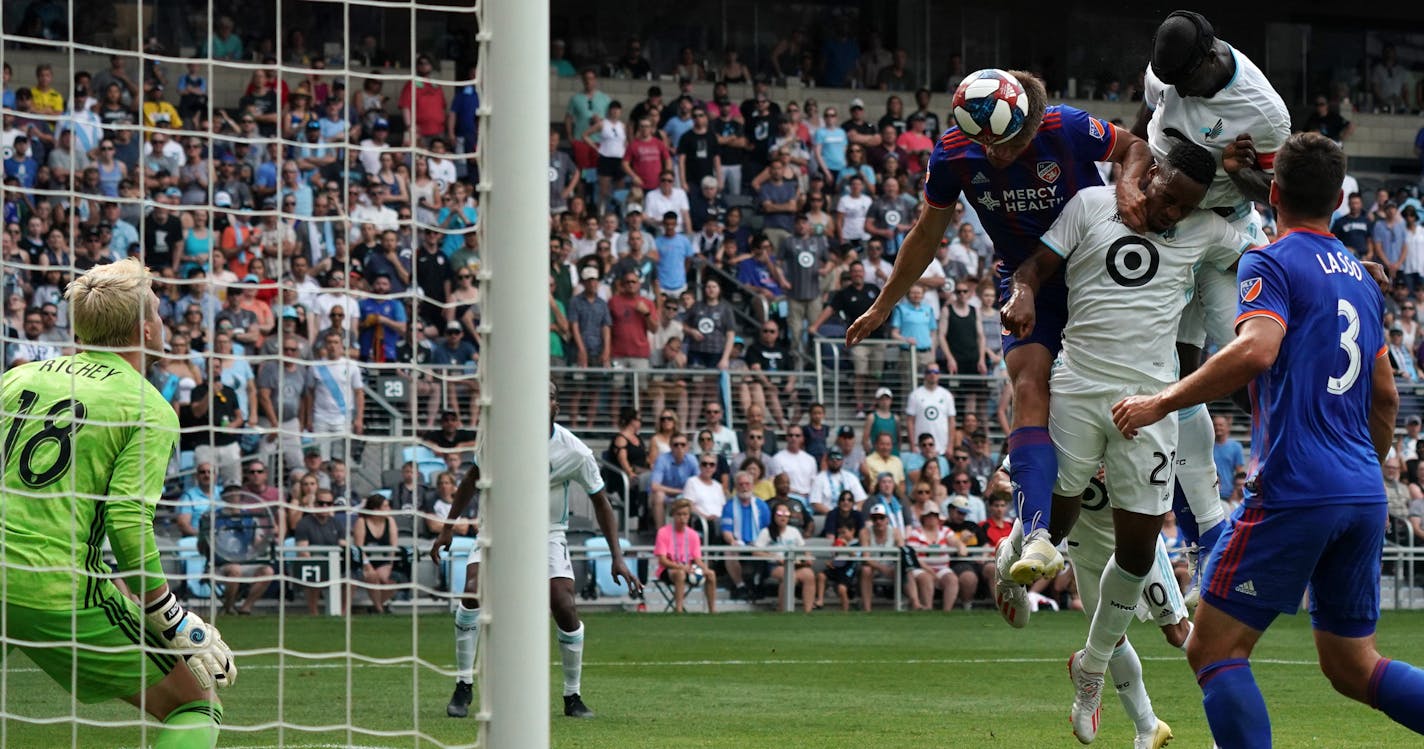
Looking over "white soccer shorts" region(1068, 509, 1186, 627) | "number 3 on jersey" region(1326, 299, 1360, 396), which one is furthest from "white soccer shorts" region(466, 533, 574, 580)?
"number 3 on jersey" region(1326, 299, 1360, 396)

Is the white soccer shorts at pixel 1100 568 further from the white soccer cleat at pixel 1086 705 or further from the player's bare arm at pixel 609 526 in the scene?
the player's bare arm at pixel 609 526

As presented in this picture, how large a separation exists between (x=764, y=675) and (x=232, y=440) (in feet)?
19.5

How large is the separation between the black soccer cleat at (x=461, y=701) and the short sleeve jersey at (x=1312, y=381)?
5.28 metres

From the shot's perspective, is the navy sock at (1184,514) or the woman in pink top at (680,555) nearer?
the navy sock at (1184,514)

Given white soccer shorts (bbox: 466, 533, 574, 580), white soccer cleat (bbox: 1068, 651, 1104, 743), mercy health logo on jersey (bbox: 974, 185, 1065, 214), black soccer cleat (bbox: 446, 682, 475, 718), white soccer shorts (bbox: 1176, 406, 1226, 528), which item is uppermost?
mercy health logo on jersey (bbox: 974, 185, 1065, 214)

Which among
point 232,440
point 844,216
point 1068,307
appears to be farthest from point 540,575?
point 844,216

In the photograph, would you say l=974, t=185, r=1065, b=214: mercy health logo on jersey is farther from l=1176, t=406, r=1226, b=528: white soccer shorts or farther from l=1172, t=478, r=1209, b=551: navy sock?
l=1172, t=478, r=1209, b=551: navy sock

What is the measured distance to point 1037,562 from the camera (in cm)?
724

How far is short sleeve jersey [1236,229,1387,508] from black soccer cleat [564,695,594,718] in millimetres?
5435

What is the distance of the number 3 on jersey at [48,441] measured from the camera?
544 cm

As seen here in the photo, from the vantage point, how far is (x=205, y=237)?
18.8 meters

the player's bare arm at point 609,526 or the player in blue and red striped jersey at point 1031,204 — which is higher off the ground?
the player in blue and red striped jersey at point 1031,204

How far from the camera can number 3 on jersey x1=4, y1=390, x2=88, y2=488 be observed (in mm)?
5441

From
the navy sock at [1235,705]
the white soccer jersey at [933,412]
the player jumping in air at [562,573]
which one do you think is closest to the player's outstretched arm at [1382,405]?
the navy sock at [1235,705]
